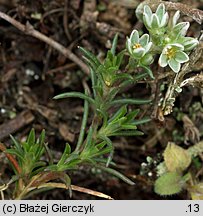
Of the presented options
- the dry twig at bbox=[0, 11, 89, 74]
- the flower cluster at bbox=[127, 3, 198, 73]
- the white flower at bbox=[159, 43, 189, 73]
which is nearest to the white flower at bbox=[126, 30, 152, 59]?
the flower cluster at bbox=[127, 3, 198, 73]

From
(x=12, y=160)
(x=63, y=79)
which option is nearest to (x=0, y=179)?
(x=12, y=160)

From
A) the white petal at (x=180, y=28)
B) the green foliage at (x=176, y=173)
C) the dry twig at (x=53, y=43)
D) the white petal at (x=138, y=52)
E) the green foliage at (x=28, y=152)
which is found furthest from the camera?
the dry twig at (x=53, y=43)

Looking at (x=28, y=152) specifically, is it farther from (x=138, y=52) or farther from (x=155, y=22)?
(x=155, y=22)

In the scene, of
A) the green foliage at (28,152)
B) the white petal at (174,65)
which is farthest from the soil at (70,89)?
the white petal at (174,65)

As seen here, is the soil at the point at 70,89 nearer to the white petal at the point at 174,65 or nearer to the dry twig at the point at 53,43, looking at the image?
the dry twig at the point at 53,43

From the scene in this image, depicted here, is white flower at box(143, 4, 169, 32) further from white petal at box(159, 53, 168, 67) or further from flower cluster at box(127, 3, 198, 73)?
white petal at box(159, 53, 168, 67)

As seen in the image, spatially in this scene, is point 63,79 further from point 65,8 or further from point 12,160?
point 12,160

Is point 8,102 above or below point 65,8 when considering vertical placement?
below
